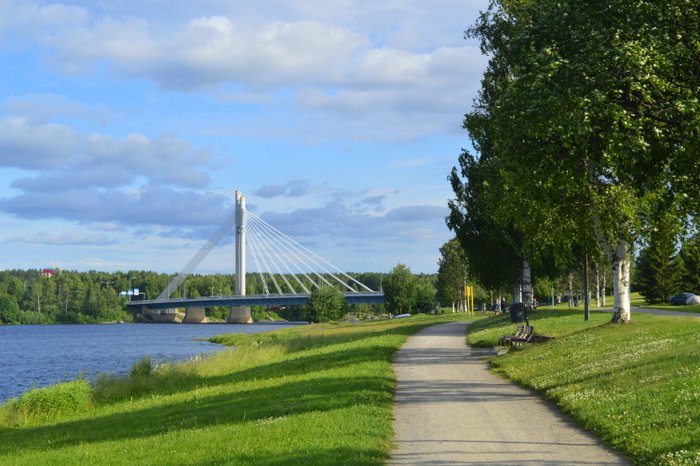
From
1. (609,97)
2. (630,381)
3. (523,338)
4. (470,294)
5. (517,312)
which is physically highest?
(609,97)

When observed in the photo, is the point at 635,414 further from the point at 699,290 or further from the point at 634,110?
the point at 699,290

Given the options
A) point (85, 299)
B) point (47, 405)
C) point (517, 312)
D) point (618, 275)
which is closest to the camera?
point (47, 405)

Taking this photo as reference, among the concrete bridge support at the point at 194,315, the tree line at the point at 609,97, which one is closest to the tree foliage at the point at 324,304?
the concrete bridge support at the point at 194,315

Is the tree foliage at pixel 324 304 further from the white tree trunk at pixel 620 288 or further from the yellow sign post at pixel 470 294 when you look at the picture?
the white tree trunk at pixel 620 288

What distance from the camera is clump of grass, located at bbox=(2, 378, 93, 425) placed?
23797 mm

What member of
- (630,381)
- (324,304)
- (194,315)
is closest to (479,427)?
(630,381)

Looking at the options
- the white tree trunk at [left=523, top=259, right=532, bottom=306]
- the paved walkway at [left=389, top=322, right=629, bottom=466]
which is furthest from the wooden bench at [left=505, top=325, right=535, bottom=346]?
the white tree trunk at [left=523, top=259, right=532, bottom=306]

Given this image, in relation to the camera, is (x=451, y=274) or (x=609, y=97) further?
(x=451, y=274)

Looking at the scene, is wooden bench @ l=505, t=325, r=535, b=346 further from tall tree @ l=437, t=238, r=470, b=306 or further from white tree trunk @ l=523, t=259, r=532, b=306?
tall tree @ l=437, t=238, r=470, b=306

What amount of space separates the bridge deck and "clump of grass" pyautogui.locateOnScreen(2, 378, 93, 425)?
8411 cm

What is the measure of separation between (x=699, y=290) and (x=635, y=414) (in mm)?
66193

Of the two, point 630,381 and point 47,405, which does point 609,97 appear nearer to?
point 630,381

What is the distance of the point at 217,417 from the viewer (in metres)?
16.5

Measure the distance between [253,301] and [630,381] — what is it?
323 ft
